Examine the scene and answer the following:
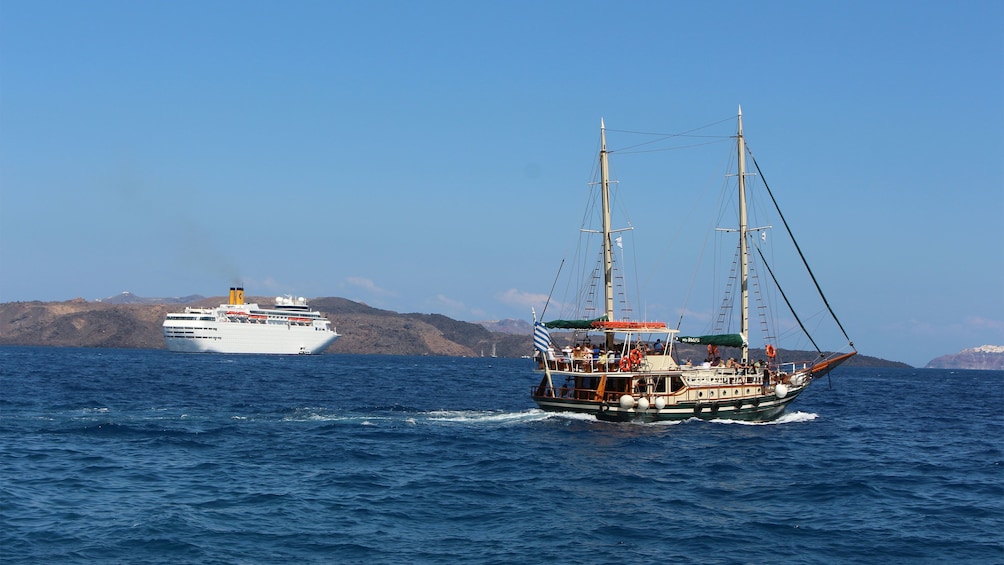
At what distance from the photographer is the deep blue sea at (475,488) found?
2562cm

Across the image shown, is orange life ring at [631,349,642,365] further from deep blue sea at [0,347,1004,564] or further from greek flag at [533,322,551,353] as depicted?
greek flag at [533,322,551,353]

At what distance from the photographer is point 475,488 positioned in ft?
111

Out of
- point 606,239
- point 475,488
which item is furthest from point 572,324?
point 475,488

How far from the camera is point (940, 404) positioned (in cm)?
9444

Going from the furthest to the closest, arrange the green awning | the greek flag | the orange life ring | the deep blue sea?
1. the green awning
2. the orange life ring
3. the greek flag
4. the deep blue sea

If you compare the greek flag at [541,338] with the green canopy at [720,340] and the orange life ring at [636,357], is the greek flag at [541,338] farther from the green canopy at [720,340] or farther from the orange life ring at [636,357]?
the green canopy at [720,340]

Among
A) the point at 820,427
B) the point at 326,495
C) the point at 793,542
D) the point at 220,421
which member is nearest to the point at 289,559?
the point at 326,495

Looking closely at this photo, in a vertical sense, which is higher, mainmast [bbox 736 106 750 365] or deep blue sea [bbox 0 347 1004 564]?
mainmast [bbox 736 106 750 365]

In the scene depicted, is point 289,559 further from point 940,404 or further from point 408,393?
point 940,404

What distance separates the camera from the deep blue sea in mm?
25625

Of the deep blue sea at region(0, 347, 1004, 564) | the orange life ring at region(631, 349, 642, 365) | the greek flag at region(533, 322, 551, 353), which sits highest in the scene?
the greek flag at region(533, 322, 551, 353)

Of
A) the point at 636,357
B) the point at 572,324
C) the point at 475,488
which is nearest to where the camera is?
the point at 475,488

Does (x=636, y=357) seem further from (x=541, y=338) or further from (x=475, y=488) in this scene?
(x=475, y=488)

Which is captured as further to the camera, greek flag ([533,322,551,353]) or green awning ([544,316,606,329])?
Result: green awning ([544,316,606,329])
